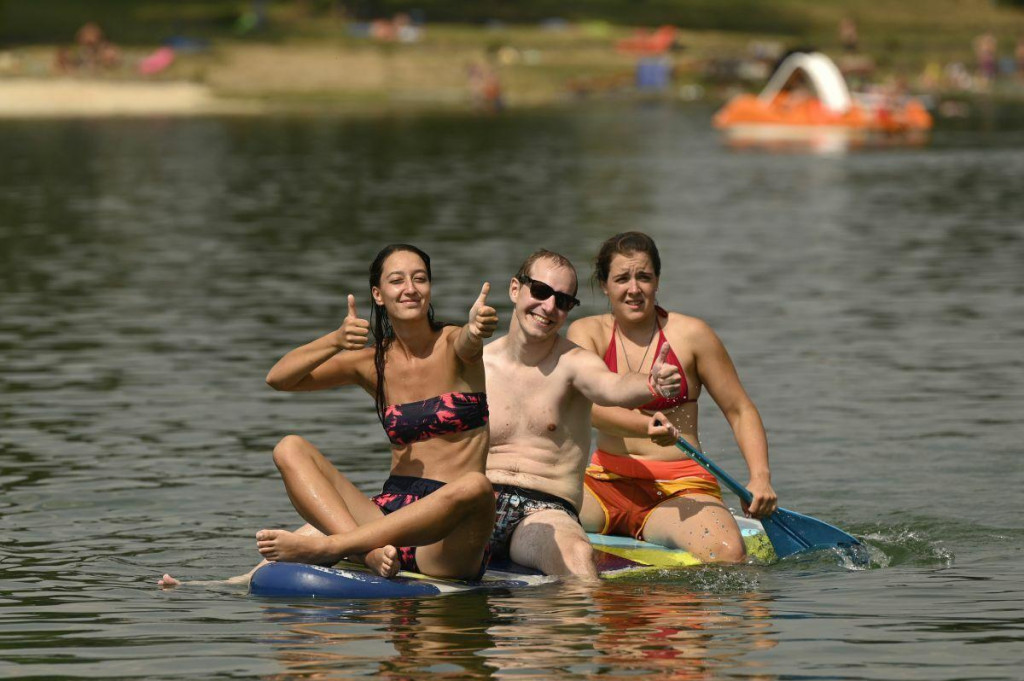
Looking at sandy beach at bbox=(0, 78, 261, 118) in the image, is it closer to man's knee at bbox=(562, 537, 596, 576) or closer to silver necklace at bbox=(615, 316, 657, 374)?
silver necklace at bbox=(615, 316, 657, 374)

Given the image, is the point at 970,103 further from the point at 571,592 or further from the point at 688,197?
the point at 571,592

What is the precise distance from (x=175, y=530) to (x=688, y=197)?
2533 cm

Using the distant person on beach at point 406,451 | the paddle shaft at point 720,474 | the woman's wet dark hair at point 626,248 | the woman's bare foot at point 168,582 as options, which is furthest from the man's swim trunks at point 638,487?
the woman's bare foot at point 168,582

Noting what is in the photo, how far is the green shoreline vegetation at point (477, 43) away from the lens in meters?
75.1

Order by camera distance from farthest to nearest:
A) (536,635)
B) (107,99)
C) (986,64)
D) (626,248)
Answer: (986,64), (107,99), (626,248), (536,635)

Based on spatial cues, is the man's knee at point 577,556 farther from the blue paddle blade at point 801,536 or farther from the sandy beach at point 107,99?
the sandy beach at point 107,99

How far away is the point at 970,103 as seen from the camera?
6944cm

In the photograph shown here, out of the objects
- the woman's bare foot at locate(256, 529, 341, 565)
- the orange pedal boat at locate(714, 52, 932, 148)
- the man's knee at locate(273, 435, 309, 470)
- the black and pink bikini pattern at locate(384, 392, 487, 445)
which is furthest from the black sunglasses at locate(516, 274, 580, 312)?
Answer: the orange pedal boat at locate(714, 52, 932, 148)

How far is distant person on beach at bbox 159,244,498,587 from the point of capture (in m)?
9.34

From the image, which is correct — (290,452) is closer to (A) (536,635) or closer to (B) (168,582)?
(B) (168,582)

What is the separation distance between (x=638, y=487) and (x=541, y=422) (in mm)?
958

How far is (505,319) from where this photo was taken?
65.2ft

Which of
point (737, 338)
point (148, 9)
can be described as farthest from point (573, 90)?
point (737, 338)

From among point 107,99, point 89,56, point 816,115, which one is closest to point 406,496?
point 816,115
